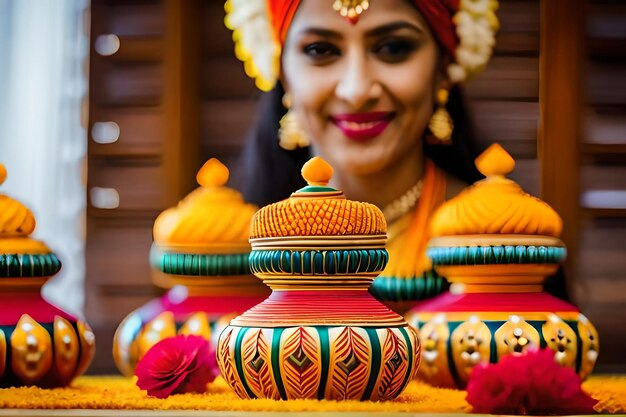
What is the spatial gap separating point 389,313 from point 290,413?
0.18 m

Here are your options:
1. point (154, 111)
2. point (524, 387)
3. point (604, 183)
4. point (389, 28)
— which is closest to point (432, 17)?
point (389, 28)

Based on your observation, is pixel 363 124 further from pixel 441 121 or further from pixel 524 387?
pixel 524 387

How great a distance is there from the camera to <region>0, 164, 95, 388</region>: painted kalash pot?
4.43 ft

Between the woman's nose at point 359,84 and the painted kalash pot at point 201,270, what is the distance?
0.32 meters

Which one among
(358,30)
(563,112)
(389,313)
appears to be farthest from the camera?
(563,112)

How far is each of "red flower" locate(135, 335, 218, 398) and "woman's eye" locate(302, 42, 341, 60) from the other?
2.14 feet

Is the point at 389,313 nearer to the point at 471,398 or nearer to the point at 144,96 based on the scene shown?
the point at 471,398

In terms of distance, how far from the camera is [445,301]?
55.5 inches

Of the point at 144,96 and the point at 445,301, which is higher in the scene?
the point at 144,96

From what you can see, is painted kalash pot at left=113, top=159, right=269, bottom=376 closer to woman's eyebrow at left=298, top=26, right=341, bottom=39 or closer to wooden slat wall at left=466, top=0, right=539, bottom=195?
woman's eyebrow at left=298, top=26, right=341, bottom=39

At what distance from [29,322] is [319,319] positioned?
424 millimetres

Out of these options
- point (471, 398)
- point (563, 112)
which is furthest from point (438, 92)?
point (471, 398)

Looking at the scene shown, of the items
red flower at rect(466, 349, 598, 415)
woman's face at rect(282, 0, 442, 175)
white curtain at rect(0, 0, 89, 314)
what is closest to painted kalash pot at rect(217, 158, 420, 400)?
red flower at rect(466, 349, 598, 415)

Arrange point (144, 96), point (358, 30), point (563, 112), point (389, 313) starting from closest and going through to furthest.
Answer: point (389, 313), point (358, 30), point (563, 112), point (144, 96)
